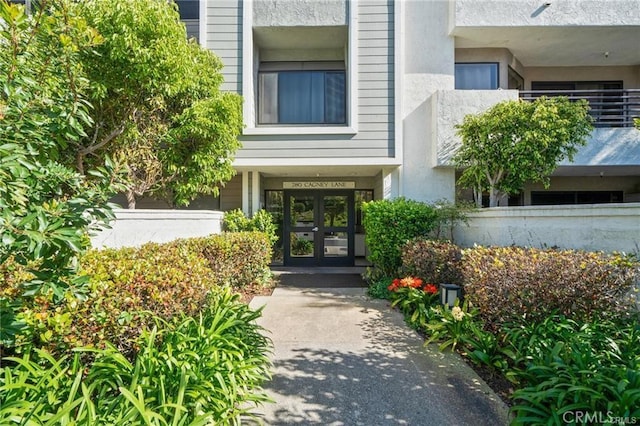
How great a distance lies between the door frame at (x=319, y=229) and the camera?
1062 cm

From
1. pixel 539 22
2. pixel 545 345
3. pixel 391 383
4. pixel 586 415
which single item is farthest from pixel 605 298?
pixel 539 22

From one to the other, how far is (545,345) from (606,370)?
1.85ft

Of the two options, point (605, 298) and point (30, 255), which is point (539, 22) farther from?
point (30, 255)

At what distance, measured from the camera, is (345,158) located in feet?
27.4

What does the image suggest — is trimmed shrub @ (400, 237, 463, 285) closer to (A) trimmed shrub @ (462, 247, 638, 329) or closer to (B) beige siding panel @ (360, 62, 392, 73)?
(A) trimmed shrub @ (462, 247, 638, 329)

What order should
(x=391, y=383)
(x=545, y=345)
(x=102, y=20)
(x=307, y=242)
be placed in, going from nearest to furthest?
(x=545, y=345)
(x=391, y=383)
(x=102, y=20)
(x=307, y=242)

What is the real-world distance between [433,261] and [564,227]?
2.10 metres

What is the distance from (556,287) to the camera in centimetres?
361

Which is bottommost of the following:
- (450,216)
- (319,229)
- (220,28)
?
(319,229)

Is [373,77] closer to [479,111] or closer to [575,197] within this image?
[479,111]

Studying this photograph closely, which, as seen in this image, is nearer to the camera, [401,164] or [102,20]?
[102,20]

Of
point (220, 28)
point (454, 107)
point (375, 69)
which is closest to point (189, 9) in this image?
point (220, 28)

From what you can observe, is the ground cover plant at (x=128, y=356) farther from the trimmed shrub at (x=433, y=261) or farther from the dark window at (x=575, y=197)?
the dark window at (x=575, y=197)

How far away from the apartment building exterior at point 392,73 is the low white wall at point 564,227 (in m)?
2.38
